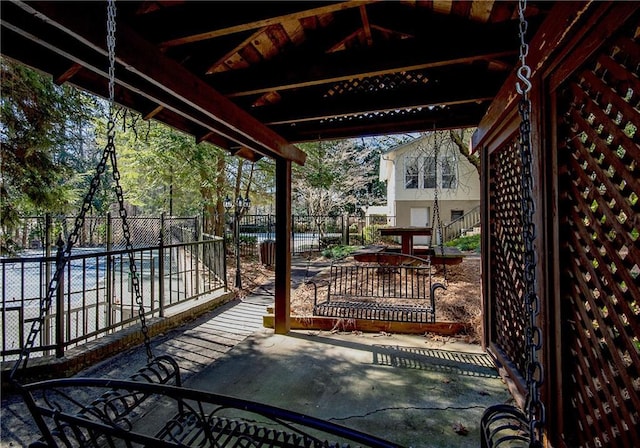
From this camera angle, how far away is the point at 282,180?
412 cm

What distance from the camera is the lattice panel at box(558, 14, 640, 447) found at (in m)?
1.32

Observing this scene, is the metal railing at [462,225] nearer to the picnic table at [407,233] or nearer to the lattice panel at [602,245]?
the picnic table at [407,233]

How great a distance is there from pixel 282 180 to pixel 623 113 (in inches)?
130

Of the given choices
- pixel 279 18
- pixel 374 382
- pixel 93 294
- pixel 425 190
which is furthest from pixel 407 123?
pixel 425 190

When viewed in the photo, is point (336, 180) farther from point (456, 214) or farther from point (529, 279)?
point (529, 279)

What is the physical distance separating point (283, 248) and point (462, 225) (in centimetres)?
1187

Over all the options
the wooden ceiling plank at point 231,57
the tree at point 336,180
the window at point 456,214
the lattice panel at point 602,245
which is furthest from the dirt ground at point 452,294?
the window at point 456,214

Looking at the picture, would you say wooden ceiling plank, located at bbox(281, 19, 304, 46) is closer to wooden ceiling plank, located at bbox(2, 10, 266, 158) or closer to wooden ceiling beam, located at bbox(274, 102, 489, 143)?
wooden ceiling plank, located at bbox(2, 10, 266, 158)

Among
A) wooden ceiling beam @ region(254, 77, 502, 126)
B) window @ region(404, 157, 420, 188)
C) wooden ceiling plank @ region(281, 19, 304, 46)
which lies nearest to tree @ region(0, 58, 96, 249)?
wooden ceiling plank @ region(281, 19, 304, 46)

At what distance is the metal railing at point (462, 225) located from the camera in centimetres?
1361

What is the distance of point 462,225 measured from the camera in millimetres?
13945

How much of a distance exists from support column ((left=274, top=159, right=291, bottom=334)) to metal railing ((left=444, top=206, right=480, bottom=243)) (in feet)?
35.9

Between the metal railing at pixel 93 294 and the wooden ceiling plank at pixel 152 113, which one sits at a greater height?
the wooden ceiling plank at pixel 152 113

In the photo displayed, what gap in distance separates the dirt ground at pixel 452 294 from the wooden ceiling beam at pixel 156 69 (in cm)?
270
